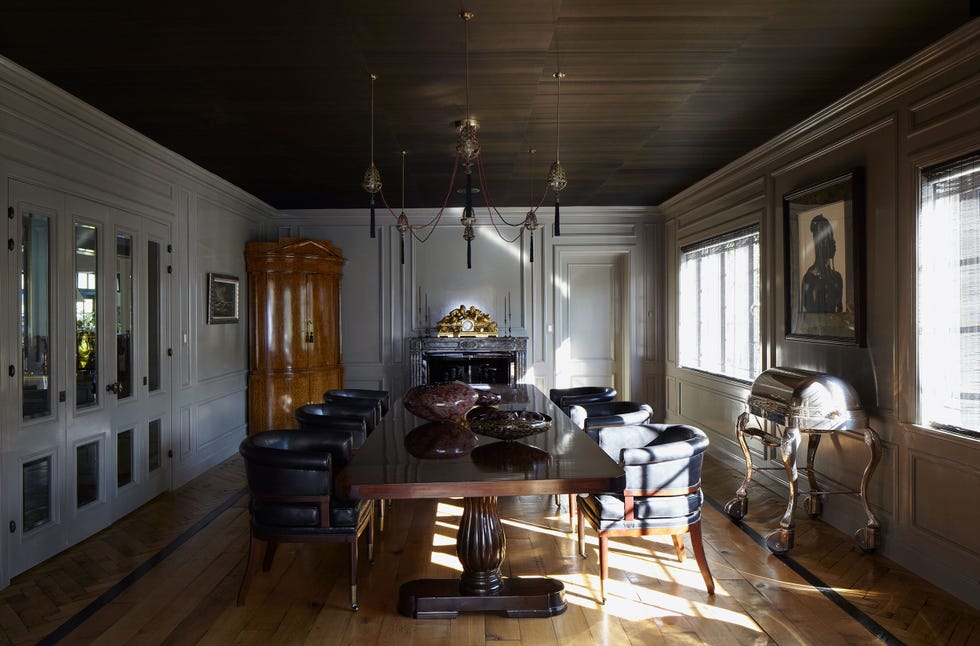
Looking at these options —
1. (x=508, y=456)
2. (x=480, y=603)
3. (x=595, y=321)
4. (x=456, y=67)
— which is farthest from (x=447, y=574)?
(x=595, y=321)

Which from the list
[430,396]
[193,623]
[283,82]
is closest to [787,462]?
[430,396]

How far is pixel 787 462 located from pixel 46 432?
14.7 ft

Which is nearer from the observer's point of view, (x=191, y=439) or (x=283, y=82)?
(x=283, y=82)

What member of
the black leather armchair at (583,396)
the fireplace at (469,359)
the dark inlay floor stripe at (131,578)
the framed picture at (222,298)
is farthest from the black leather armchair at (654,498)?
the fireplace at (469,359)

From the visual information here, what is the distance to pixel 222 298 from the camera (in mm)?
6391

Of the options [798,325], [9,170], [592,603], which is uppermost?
[9,170]

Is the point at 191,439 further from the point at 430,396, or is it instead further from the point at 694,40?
the point at 694,40

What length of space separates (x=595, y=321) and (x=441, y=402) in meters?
5.24

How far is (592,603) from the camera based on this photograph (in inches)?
124

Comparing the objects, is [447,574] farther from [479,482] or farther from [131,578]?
[131,578]

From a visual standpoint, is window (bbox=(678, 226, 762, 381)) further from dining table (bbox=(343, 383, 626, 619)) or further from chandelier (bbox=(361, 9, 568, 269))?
dining table (bbox=(343, 383, 626, 619))

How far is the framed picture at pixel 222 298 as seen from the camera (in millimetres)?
6105

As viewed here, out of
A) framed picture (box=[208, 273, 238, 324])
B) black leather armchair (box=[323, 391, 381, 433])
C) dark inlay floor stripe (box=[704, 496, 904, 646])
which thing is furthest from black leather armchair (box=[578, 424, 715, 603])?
framed picture (box=[208, 273, 238, 324])

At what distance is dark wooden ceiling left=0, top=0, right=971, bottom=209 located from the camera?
289 centimetres
